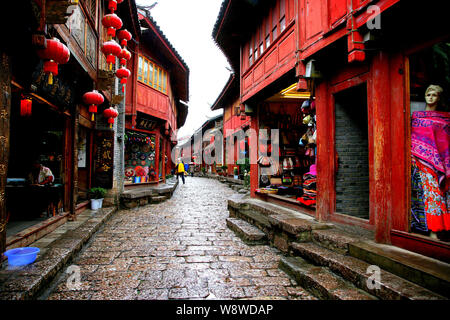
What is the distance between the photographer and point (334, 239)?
3939 mm

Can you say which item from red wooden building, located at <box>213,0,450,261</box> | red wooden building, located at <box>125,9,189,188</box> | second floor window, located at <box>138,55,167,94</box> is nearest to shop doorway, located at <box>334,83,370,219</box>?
red wooden building, located at <box>213,0,450,261</box>

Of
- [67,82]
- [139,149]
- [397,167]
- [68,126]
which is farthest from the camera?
[139,149]

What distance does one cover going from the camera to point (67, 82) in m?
5.79

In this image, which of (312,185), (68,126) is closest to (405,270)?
(312,185)

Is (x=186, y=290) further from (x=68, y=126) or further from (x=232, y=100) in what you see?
(x=232, y=100)

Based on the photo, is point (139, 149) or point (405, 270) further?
point (139, 149)

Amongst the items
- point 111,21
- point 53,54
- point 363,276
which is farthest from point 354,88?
point 111,21

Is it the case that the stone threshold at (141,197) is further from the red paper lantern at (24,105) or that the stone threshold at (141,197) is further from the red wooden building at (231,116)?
the red wooden building at (231,116)

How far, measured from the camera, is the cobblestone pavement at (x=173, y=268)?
3.35 m

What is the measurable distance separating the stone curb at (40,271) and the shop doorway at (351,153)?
15.9ft

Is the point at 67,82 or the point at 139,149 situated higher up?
the point at 67,82

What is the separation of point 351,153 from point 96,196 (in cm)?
777

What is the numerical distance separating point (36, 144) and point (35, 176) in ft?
7.44
